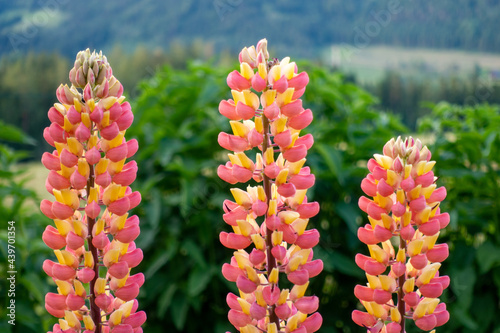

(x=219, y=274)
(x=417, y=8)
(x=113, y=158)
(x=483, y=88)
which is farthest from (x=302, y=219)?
(x=417, y=8)

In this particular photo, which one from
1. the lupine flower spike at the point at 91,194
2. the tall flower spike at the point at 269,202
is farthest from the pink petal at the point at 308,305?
the lupine flower spike at the point at 91,194

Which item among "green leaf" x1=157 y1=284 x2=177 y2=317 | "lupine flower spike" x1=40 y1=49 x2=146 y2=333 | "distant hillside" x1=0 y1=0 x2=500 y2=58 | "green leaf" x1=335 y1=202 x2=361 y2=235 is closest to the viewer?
"lupine flower spike" x1=40 y1=49 x2=146 y2=333

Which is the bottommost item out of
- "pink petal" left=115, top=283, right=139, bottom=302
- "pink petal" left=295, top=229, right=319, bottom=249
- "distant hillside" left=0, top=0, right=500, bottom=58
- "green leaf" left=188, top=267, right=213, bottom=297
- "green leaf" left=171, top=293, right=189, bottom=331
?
"pink petal" left=115, top=283, right=139, bottom=302

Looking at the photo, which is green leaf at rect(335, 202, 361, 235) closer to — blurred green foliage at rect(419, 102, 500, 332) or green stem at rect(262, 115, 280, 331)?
blurred green foliage at rect(419, 102, 500, 332)

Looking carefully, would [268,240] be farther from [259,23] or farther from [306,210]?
[259,23]

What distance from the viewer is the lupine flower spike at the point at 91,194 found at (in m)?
0.84

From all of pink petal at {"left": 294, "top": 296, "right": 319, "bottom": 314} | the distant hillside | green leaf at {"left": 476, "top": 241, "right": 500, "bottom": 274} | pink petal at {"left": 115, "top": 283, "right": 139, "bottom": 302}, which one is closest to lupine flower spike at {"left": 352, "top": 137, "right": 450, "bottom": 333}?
pink petal at {"left": 294, "top": 296, "right": 319, "bottom": 314}

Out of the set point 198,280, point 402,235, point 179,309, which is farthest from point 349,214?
point 402,235

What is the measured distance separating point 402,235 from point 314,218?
2.01m

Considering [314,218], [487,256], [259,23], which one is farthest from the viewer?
[259,23]

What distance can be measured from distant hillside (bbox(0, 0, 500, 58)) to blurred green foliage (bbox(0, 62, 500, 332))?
1.40 meters

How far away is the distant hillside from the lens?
5066 mm

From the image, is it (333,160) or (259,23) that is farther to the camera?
(259,23)

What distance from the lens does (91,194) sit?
2.75 ft
